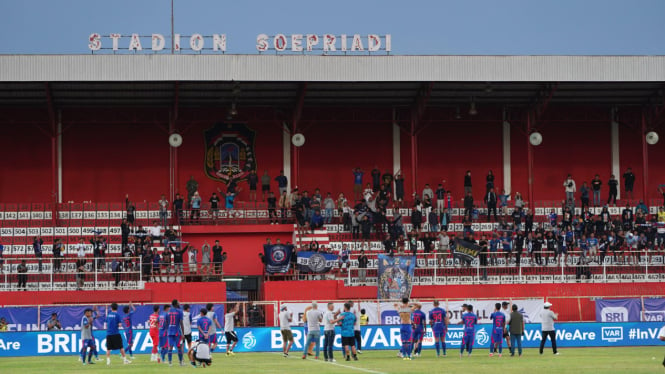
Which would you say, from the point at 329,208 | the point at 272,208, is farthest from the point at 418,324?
the point at 272,208

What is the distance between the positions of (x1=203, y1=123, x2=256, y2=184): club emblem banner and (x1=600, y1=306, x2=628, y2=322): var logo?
2050 cm

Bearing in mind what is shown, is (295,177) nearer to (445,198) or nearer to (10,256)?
(445,198)

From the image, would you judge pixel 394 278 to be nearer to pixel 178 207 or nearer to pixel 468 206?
pixel 468 206

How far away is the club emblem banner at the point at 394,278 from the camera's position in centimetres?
4509

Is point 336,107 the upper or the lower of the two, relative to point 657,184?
upper

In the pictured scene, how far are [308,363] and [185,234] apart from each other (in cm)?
2163

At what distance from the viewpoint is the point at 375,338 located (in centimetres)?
3919

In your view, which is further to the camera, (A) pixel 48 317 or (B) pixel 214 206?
(B) pixel 214 206

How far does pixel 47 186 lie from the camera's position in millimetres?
55500

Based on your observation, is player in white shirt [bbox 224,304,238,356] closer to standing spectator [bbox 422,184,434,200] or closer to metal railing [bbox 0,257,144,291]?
metal railing [bbox 0,257,144,291]

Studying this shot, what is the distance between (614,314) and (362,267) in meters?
10.9

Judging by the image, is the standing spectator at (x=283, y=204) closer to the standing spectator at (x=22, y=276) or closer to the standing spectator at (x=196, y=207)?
the standing spectator at (x=196, y=207)

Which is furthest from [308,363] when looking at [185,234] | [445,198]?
[445,198]

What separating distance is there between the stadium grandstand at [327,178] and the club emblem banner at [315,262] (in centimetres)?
9
